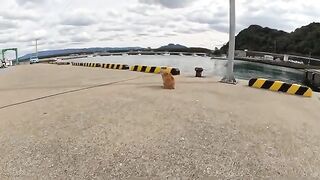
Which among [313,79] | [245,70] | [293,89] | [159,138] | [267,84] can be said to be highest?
[267,84]

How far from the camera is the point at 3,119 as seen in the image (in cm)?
908

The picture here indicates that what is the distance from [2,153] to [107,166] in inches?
78.0

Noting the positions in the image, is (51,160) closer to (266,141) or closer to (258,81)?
(266,141)

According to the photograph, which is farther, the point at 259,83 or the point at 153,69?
the point at 153,69

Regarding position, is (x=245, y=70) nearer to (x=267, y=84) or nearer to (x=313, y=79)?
(x=313, y=79)

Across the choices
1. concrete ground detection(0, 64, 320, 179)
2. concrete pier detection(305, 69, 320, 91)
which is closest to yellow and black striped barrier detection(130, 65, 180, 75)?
concrete ground detection(0, 64, 320, 179)

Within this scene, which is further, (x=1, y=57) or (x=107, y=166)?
(x=1, y=57)

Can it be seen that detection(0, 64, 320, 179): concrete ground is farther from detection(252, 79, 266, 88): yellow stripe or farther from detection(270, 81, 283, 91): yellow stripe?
detection(252, 79, 266, 88): yellow stripe

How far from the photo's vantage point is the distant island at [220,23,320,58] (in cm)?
10865

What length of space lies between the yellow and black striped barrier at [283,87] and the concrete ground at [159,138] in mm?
1556

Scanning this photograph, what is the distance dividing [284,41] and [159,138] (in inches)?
5174

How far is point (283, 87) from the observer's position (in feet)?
43.5

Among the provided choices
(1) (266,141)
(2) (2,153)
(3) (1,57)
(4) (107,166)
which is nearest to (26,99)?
(2) (2,153)

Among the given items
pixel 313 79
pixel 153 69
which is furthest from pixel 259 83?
pixel 313 79
